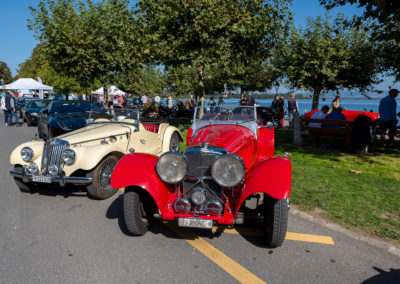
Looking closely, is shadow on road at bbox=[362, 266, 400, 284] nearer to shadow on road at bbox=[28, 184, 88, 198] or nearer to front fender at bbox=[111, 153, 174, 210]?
front fender at bbox=[111, 153, 174, 210]

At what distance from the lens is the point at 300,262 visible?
293 centimetres

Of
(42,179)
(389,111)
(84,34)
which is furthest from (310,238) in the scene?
(84,34)

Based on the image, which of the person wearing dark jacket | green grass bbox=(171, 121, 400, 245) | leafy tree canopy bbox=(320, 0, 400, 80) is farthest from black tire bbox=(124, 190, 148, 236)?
the person wearing dark jacket

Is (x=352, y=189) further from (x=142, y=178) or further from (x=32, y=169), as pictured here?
(x=32, y=169)

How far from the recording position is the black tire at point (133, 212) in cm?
332

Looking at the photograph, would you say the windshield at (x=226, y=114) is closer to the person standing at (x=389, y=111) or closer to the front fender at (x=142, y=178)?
the front fender at (x=142, y=178)

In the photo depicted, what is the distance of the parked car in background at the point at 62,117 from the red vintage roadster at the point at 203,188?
6.76m

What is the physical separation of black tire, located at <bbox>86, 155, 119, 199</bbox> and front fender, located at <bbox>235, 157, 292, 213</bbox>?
2.72 meters

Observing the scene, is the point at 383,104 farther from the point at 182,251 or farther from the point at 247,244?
the point at 182,251

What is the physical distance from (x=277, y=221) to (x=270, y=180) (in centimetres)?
46

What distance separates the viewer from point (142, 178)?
3295 mm

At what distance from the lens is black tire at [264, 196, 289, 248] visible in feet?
9.89

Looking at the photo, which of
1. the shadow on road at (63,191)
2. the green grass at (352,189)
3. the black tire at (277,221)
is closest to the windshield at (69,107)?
the shadow on road at (63,191)

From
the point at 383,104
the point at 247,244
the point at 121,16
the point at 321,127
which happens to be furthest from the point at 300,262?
the point at 121,16
